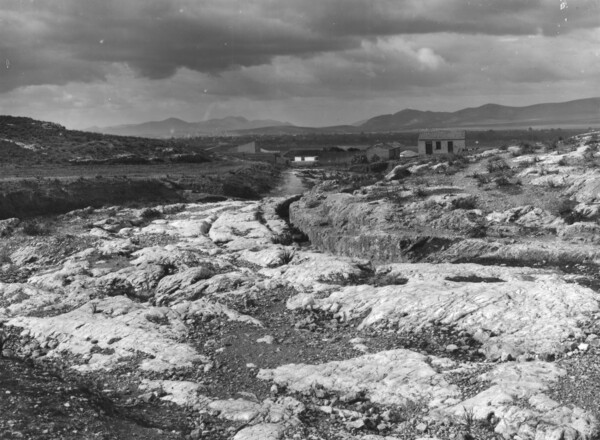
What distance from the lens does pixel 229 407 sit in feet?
44.0

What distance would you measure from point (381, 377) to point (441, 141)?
9388 cm

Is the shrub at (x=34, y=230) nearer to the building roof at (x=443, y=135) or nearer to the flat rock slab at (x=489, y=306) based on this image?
the flat rock slab at (x=489, y=306)

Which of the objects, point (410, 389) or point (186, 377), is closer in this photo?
point (410, 389)

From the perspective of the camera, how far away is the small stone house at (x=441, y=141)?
102 m

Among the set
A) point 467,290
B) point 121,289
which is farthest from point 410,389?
point 121,289

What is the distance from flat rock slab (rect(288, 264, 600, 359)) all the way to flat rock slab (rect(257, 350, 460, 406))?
7.26 feet

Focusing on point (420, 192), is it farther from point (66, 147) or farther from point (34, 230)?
point (66, 147)

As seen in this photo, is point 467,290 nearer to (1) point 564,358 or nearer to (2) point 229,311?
(1) point 564,358

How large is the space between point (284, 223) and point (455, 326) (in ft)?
60.6

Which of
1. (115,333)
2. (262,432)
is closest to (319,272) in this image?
(115,333)

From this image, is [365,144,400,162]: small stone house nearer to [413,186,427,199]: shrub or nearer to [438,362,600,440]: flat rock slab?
[413,186,427,199]: shrub

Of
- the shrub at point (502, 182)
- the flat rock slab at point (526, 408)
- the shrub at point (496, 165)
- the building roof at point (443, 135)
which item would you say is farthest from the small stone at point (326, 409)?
the building roof at point (443, 135)

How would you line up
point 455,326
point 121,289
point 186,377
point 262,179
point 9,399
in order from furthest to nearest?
1. point 262,179
2. point 121,289
3. point 455,326
4. point 186,377
5. point 9,399

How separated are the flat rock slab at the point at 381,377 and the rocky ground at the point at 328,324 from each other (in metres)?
0.06
